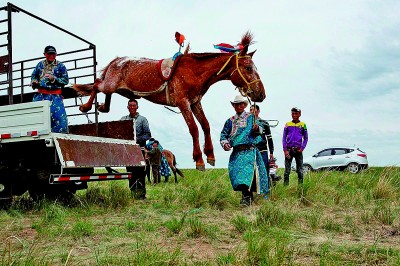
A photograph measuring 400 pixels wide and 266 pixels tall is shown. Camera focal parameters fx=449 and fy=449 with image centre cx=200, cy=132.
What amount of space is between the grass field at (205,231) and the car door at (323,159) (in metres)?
12.7

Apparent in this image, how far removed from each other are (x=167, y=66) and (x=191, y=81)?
14.3 inches

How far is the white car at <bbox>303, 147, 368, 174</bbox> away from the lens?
1923 centimetres

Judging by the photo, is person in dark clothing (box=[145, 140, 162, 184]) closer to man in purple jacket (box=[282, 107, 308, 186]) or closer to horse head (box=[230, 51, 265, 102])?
man in purple jacket (box=[282, 107, 308, 186])

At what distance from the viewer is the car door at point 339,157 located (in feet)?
64.4

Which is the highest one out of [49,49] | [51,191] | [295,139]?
[49,49]

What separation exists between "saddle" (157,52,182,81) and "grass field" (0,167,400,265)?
1.50 m

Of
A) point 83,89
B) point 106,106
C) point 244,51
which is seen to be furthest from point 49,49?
point 244,51

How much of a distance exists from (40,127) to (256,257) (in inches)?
147

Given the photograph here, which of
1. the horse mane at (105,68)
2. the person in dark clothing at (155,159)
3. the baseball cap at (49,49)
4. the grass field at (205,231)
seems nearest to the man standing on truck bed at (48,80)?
the baseball cap at (49,49)

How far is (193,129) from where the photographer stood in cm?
446

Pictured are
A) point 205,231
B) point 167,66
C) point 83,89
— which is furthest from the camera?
point 83,89

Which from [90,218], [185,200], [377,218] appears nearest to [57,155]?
[90,218]

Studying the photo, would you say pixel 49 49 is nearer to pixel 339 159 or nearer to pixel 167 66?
pixel 167 66

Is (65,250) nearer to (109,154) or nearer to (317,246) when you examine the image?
(317,246)
